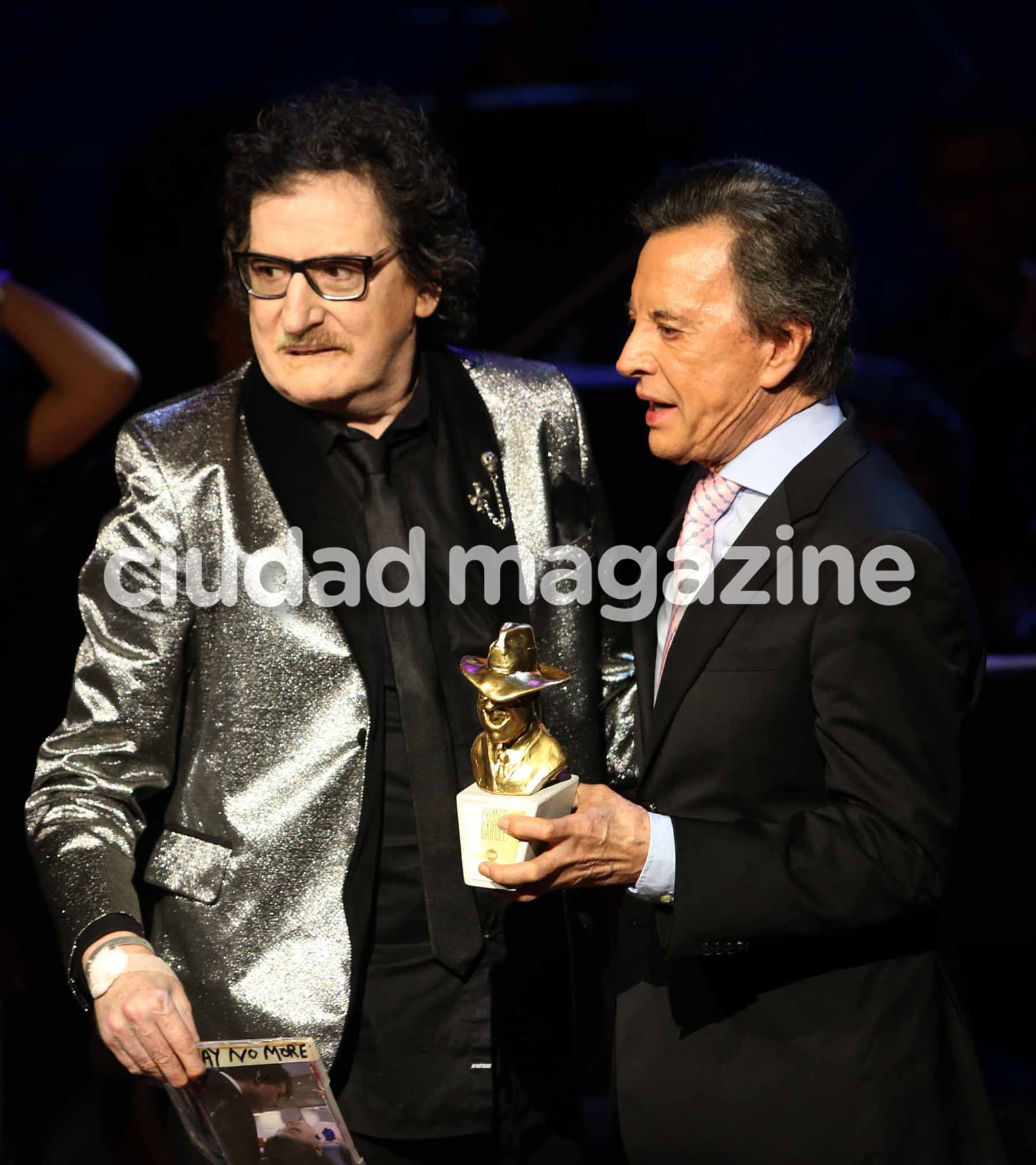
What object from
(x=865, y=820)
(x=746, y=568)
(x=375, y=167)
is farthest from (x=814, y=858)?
(x=375, y=167)

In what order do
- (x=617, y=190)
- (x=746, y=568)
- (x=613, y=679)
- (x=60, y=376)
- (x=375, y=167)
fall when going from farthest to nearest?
(x=617, y=190) → (x=60, y=376) → (x=613, y=679) → (x=375, y=167) → (x=746, y=568)

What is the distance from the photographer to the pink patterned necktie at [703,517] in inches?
75.4

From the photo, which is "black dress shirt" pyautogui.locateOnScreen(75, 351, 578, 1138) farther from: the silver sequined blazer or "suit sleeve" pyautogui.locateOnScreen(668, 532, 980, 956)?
"suit sleeve" pyautogui.locateOnScreen(668, 532, 980, 956)

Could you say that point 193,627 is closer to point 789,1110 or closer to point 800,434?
point 800,434

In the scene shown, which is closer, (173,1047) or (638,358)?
(173,1047)

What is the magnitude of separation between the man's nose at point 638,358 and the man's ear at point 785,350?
15cm

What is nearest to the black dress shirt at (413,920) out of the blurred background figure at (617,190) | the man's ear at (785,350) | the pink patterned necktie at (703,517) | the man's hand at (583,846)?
the pink patterned necktie at (703,517)

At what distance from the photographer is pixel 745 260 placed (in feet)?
6.03

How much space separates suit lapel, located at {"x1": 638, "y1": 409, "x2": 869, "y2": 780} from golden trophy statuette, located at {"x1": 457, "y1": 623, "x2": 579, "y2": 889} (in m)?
0.23

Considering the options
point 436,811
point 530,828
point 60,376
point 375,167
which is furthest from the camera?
point 60,376

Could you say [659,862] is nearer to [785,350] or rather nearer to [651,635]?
[651,635]

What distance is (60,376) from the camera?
2.93 m

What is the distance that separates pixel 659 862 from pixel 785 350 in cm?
68

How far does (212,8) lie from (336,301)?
279 centimetres
